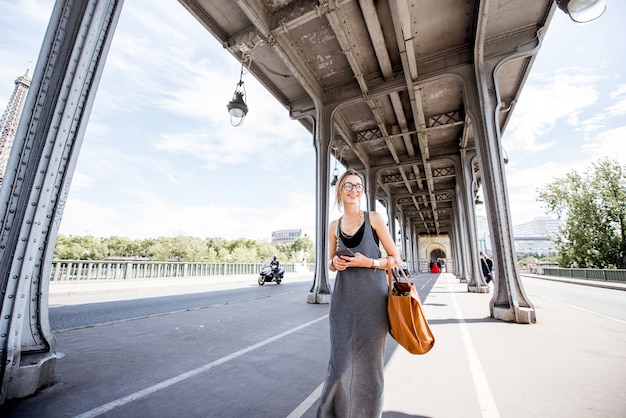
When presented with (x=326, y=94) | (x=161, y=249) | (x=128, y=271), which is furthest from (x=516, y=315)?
(x=161, y=249)

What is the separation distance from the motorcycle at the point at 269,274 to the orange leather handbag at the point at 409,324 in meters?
15.7

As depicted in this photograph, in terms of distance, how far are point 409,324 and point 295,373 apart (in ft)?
6.98

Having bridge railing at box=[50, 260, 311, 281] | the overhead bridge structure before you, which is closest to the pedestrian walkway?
the overhead bridge structure

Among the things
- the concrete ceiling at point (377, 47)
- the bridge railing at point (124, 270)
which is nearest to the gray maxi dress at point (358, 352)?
the concrete ceiling at point (377, 47)

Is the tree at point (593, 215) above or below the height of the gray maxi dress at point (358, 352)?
above

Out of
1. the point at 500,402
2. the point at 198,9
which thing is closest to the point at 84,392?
the point at 500,402

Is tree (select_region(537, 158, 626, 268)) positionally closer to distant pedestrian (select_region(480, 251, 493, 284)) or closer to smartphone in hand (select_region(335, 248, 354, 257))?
distant pedestrian (select_region(480, 251, 493, 284))

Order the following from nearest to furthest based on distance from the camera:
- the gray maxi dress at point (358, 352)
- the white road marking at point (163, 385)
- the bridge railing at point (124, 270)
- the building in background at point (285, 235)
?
the gray maxi dress at point (358, 352) < the white road marking at point (163, 385) < the bridge railing at point (124, 270) < the building in background at point (285, 235)

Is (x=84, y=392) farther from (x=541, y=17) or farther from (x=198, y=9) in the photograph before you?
(x=541, y=17)

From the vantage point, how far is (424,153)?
14.5m

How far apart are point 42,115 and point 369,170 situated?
1522 centimetres

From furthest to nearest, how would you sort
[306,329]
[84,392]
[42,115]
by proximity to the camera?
[306,329] → [42,115] → [84,392]

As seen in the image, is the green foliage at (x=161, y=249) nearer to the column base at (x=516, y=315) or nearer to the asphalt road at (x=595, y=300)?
the asphalt road at (x=595, y=300)

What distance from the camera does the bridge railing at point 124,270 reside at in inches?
492
